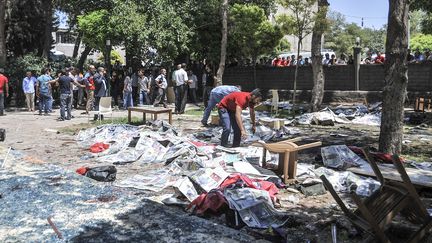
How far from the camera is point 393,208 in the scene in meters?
4.10

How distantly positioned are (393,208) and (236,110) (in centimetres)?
489

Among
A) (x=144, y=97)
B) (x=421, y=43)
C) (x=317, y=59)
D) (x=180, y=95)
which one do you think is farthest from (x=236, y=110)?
(x=421, y=43)

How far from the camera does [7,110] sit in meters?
19.3

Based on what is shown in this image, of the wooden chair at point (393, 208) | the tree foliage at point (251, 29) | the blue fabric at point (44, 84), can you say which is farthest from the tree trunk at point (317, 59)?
the wooden chair at point (393, 208)

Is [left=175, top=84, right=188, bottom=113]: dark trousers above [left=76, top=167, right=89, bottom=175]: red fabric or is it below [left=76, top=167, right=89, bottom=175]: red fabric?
above

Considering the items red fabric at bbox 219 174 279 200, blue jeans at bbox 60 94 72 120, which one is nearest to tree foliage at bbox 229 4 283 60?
blue jeans at bbox 60 94 72 120

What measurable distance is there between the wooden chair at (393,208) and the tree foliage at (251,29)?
1975 cm

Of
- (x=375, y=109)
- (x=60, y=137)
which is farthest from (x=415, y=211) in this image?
(x=375, y=109)

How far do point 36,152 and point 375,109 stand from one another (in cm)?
1193

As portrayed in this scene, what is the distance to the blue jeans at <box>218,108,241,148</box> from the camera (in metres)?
9.14

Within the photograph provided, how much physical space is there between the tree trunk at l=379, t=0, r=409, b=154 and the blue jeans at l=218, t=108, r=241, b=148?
276 centimetres

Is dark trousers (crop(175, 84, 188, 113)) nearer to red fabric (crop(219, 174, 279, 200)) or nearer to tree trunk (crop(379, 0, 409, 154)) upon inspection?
tree trunk (crop(379, 0, 409, 154))

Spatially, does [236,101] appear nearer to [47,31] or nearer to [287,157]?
[287,157]

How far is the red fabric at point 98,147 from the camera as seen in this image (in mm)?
9695
